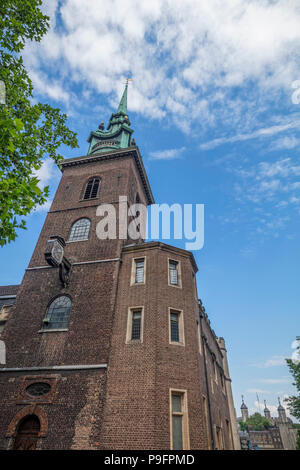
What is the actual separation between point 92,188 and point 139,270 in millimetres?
9122

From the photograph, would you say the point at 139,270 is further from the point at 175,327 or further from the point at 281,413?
the point at 281,413

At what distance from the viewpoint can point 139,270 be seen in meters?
17.5

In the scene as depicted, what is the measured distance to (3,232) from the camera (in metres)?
8.59

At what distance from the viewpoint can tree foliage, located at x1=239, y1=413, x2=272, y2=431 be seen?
112m

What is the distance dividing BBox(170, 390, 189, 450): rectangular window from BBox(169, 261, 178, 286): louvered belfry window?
599 centimetres

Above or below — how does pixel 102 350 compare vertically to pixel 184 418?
above

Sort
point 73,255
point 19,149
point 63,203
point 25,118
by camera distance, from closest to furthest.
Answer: point 19,149
point 25,118
point 73,255
point 63,203

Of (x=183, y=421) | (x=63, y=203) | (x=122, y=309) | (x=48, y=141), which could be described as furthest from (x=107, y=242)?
(x=183, y=421)

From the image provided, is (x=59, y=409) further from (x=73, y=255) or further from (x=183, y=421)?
(x=73, y=255)

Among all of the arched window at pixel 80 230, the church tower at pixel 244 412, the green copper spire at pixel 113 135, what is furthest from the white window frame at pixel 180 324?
the church tower at pixel 244 412

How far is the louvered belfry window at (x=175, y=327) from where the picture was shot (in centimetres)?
1491

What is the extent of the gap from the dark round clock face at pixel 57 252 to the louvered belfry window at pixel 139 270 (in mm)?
4593

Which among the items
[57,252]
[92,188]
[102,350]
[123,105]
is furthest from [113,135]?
[102,350]
